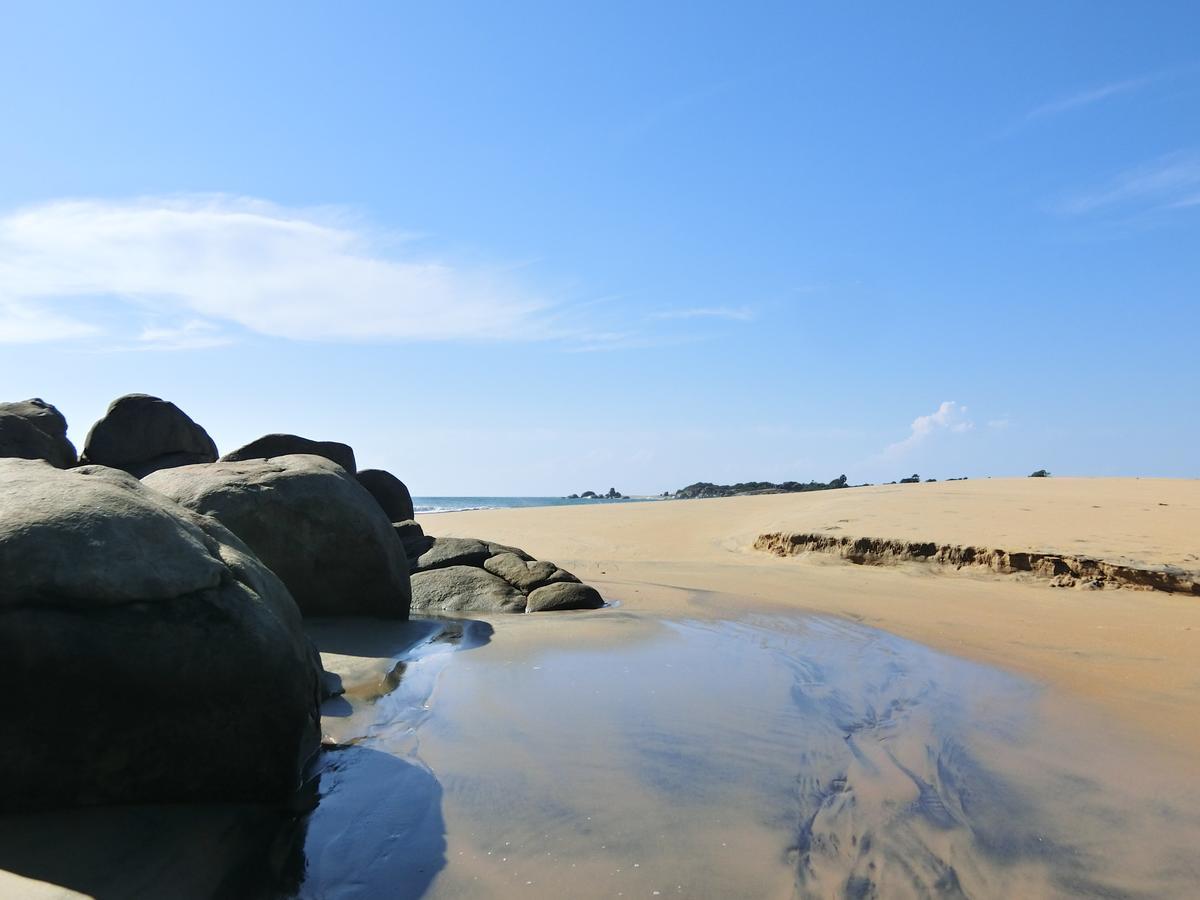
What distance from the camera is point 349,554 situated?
720 cm

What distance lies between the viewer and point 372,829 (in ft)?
10.2

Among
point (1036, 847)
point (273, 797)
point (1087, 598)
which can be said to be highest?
point (1087, 598)

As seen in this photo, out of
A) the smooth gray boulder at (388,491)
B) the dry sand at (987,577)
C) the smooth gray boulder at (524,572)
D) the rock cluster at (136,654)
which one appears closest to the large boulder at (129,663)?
the rock cluster at (136,654)

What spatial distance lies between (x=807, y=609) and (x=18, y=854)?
7.18 meters

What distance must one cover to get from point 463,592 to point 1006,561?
638 cm

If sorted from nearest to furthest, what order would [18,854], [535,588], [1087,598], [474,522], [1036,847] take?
[18,854] → [1036,847] → [1087,598] → [535,588] → [474,522]

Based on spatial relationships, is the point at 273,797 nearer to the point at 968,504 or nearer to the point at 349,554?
the point at 349,554

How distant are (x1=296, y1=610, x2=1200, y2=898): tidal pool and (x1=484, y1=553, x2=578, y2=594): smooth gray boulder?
3.31 metres

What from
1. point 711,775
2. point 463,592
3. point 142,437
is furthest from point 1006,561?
point 142,437

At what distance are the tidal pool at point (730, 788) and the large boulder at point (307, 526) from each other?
1.51 metres

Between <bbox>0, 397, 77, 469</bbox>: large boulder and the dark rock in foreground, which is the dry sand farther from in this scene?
<bbox>0, 397, 77, 469</bbox>: large boulder

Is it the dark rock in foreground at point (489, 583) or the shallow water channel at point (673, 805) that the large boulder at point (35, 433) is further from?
the shallow water channel at point (673, 805)

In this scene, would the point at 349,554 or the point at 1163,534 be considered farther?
the point at 1163,534

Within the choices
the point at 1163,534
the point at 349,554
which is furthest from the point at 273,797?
the point at 1163,534
